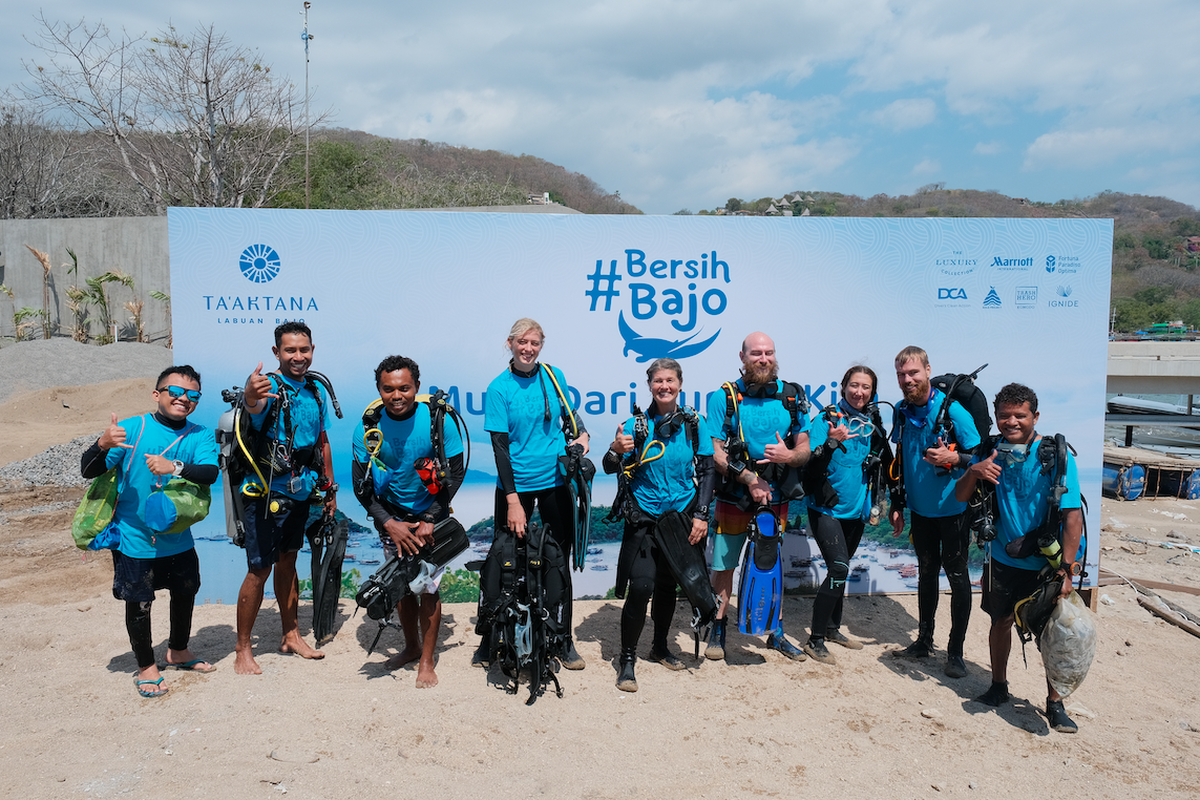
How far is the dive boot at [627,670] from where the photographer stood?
4.16 meters

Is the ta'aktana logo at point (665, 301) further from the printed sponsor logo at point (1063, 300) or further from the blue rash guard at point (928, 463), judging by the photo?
the printed sponsor logo at point (1063, 300)

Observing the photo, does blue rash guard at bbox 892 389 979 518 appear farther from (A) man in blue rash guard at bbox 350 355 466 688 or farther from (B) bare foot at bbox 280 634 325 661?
(B) bare foot at bbox 280 634 325 661

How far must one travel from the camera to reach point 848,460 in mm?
4555

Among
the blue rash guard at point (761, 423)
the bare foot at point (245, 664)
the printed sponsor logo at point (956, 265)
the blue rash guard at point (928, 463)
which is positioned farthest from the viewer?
the printed sponsor logo at point (956, 265)

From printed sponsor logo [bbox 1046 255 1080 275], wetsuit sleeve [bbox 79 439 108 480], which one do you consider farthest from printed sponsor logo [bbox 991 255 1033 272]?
wetsuit sleeve [bbox 79 439 108 480]

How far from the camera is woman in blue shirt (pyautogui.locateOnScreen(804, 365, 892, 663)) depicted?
4.51 m

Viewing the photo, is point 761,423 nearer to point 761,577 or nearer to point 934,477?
point 761,577

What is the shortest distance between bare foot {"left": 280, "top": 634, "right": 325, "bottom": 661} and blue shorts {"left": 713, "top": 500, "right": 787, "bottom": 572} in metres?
2.44

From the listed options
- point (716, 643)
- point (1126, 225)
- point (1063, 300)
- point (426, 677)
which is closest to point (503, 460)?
point (426, 677)

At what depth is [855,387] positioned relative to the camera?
4609 millimetres

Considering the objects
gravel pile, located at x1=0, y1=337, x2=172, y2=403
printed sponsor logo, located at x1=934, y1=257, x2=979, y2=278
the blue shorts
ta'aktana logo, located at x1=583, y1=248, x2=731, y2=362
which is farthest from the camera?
gravel pile, located at x1=0, y1=337, x2=172, y2=403

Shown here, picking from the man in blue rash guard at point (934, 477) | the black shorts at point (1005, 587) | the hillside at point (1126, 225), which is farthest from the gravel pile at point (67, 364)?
the hillside at point (1126, 225)

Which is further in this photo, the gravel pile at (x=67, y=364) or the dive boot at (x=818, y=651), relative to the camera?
the gravel pile at (x=67, y=364)

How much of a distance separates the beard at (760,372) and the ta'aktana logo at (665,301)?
1161mm
